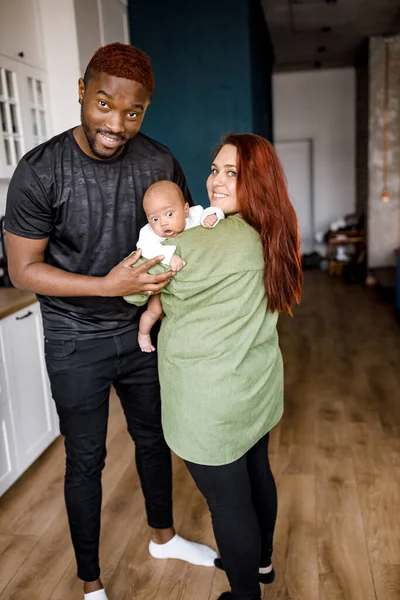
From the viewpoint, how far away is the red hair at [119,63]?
1.41 m

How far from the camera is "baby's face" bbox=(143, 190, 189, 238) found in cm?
143

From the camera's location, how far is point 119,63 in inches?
55.3

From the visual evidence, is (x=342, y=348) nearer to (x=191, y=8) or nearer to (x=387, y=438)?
(x=387, y=438)

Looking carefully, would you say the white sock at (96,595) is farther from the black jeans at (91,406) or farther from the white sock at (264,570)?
the white sock at (264,570)

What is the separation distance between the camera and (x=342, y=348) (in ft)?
15.0

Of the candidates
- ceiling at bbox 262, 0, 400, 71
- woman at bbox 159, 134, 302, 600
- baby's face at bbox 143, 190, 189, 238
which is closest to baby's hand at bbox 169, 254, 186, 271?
woman at bbox 159, 134, 302, 600

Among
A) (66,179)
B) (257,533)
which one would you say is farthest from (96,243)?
(257,533)

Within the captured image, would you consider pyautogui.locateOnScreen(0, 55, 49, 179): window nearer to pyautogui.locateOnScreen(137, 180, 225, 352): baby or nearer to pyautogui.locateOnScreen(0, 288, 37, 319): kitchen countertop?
pyautogui.locateOnScreen(0, 288, 37, 319): kitchen countertop

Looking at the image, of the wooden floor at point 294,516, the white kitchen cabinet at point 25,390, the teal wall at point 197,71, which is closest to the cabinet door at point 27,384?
the white kitchen cabinet at point 25,390

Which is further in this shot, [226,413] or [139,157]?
[139,157]

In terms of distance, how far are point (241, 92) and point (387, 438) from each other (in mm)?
2745

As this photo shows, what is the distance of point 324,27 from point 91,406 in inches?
254

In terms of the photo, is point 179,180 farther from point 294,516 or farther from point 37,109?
point 37,109

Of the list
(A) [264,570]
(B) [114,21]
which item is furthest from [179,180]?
(B) [114,21]
